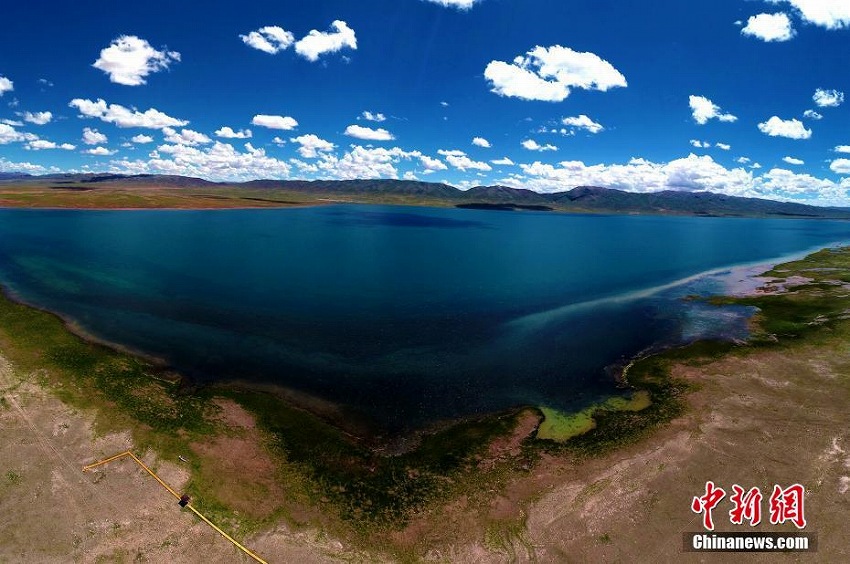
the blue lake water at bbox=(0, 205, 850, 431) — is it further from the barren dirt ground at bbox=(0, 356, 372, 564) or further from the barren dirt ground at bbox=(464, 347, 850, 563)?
the barren dirt ground at bbox=(0, 356, 372, 564)

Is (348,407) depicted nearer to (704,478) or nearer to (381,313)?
(381,313)

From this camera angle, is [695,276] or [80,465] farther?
[695,276]

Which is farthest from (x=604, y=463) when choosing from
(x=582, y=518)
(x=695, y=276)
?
(x=695, y=276)

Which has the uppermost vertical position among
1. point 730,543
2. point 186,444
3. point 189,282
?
point 189,282

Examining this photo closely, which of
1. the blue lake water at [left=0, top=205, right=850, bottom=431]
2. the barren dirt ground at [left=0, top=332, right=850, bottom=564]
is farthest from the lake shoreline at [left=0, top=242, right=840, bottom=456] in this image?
the barren dirt ground at [left=0, top=332, right=850, bottom=564]

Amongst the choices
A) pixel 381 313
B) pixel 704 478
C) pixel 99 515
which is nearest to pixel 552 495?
pixel 704 478

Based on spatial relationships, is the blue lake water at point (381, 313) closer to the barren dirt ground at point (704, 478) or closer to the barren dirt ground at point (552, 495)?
the barren dirt ground at point (704, 478)

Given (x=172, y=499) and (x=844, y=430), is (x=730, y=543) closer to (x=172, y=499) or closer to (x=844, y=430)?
(x=844, y=430)
